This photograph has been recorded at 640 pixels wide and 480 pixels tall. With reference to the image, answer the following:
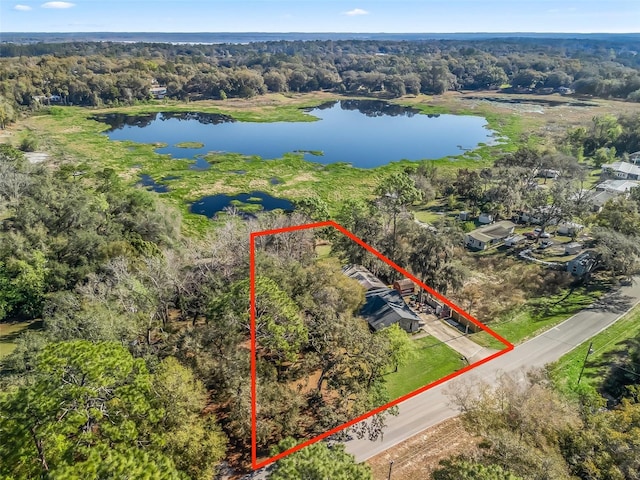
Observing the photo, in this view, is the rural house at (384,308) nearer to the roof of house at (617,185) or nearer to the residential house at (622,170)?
the roof of house at (617,185)

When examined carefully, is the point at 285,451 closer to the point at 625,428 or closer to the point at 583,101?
the point at 625,428

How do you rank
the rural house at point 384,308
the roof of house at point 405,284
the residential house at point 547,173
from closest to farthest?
the rural house at point 384,308, the roof of house at point 405,284, the residential house at point 547,173

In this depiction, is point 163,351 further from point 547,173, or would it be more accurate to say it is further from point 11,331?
point 547,173

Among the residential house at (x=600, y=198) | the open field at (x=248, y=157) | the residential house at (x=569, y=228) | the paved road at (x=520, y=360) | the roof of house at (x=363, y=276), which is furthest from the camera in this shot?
the open field at (x=248, y=157)

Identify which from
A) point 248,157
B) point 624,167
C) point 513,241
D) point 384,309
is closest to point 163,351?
point 384,309

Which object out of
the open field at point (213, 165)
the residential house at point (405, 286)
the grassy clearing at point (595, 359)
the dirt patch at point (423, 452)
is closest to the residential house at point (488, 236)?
the residential house at point (405, 286)

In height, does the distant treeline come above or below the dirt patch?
above

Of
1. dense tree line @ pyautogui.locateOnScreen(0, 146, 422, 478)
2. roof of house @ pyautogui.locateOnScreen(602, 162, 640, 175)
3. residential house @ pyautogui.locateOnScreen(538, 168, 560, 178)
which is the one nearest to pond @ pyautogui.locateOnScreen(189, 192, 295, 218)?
dense tree line @ pyautogui.locateOnScreen(0, 146, 422, 478)

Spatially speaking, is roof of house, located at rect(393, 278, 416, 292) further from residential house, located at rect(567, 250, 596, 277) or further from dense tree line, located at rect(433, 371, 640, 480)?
residential house, located at rect(567, 250, 596, 277)
